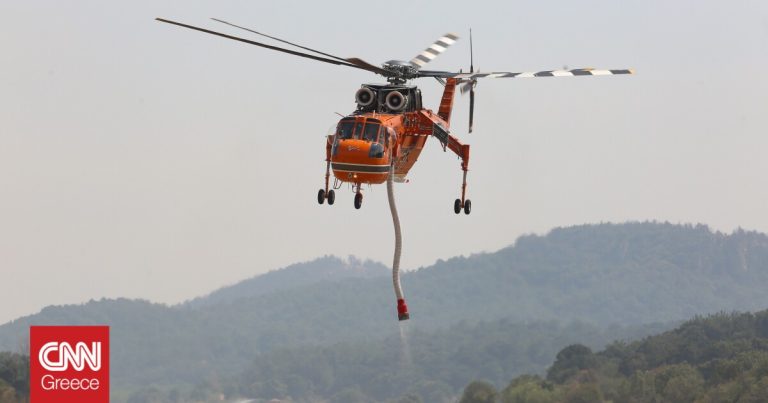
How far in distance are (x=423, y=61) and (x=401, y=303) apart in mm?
10664

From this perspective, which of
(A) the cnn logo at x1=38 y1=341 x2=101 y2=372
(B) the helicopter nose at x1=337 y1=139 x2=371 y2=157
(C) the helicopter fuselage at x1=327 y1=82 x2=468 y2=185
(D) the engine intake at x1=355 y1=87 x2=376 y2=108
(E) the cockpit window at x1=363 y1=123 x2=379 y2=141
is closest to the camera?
(B) the helicopter nose at x1=337 y1=139 x2=371 y2=157

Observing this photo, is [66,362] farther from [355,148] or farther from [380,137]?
[355,148]

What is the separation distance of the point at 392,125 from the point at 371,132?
57.0 inches

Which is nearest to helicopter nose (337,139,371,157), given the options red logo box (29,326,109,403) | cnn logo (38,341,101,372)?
red logo box (29,326,109,403)

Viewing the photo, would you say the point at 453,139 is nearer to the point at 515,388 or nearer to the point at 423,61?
the point at 423,61

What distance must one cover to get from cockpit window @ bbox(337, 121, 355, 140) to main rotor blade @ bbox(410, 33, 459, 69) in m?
6.02

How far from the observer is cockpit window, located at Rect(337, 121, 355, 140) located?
47.8m

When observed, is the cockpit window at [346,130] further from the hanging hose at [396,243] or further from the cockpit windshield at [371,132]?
the hanging hose at [396,243]

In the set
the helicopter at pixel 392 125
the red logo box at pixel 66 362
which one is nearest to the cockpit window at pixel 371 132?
the helicopter at pixel 392 125

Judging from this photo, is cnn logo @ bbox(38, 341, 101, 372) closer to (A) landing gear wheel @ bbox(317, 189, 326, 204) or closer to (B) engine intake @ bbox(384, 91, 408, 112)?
(B) engine intake @ bbox(384, 91, 408, 112)

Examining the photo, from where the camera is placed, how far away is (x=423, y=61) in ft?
180

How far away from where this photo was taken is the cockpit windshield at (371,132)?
1866 inches

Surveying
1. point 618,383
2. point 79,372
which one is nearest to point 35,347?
point 79,372

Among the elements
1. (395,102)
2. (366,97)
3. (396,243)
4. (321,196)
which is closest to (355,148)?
(321,196)
